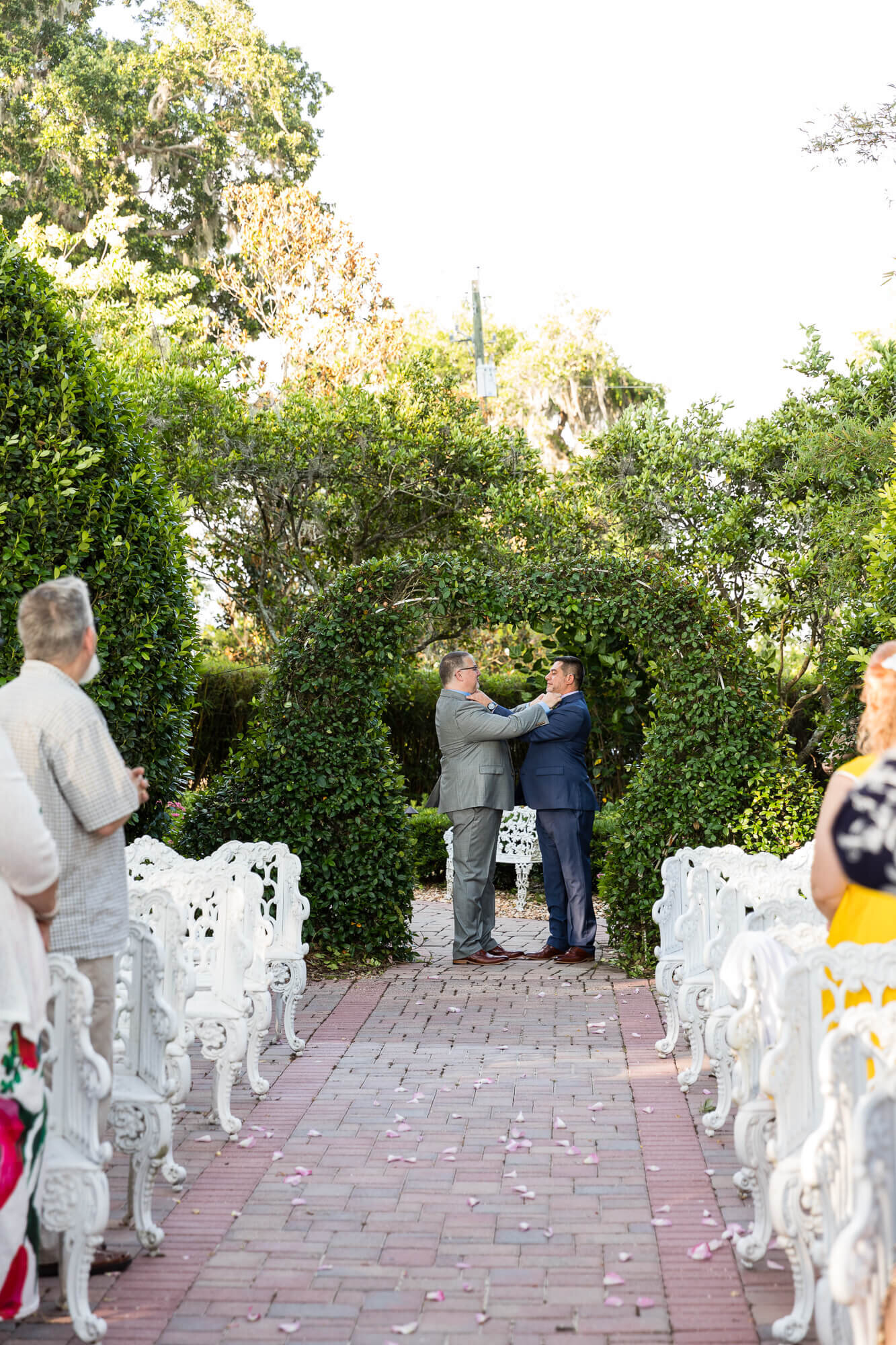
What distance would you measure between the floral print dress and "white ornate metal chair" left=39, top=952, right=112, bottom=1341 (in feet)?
0.43

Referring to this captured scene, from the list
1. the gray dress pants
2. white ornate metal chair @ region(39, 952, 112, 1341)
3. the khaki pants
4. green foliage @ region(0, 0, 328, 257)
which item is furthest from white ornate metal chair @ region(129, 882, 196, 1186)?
green foliage @ region(0, 0, 328, 257)

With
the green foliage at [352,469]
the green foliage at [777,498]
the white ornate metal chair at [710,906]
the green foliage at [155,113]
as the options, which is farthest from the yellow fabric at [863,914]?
the green foliage at [155,113]

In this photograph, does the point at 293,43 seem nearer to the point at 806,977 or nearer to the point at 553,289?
the point at 553,289

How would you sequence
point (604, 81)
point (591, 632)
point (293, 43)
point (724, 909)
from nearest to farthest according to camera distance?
point (724, 909)
point (591, 632)
point (604, 81)
point (293, 43)

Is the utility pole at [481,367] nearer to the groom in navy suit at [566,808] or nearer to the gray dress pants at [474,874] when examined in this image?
the groom in navy suit at [566,808]

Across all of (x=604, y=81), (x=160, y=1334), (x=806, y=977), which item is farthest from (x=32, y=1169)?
(x=604, y=81)

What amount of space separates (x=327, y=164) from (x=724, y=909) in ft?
80.5

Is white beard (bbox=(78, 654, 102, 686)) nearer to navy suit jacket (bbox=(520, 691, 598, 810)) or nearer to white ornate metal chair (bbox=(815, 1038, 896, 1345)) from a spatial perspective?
white ornate metal chair (bbox=(815, 1038, 896, 1345))

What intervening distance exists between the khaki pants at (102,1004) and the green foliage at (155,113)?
2184 centimetres

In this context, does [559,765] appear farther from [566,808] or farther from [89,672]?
[89,672]

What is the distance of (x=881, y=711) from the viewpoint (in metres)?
3.14

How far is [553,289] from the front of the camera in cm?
3170

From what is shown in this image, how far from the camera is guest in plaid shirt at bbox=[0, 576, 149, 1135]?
10.8 feet

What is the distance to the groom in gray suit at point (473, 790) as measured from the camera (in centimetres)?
854
